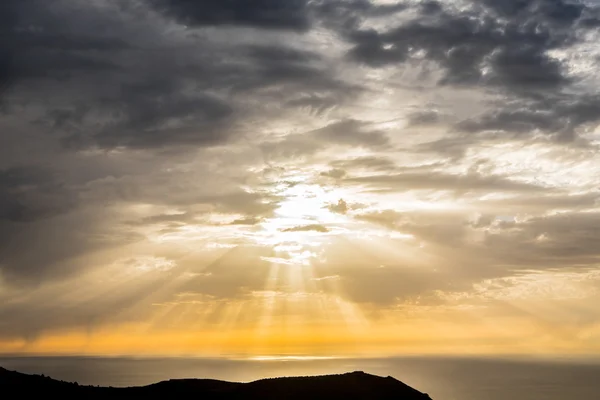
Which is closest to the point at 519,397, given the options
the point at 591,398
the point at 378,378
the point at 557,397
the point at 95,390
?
the point at 557,397

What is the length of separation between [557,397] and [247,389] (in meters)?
175

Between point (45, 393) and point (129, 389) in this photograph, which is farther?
point (129, 389)

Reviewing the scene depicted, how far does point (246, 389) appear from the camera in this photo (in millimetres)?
51094

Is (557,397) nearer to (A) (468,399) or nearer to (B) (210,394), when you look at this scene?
(A) (468,399)

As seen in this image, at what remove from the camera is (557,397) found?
19612cm

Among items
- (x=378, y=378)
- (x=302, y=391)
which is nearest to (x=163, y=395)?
(x=302, y=391)

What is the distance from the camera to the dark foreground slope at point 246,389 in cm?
4981

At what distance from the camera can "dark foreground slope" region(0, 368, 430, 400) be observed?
49812mm

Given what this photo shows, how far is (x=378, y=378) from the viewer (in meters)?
54.0

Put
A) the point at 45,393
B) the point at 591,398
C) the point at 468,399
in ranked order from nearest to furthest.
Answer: the point at 45,393
the point at 468,399
the point at 591,398

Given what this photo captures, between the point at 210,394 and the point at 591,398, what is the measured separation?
18548 cm

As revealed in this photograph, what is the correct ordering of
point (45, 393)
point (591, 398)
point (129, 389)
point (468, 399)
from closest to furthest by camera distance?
point (45, 393), point (129, 389), point (468, 399), point (591, 398)

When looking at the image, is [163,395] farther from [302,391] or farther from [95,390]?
[302,391]

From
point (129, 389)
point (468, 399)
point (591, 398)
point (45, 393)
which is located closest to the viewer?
point (45, 393)
